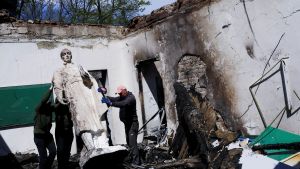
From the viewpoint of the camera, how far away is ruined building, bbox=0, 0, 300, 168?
5.97m

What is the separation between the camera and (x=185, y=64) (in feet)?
25.8

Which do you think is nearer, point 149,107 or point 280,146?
point 280,146

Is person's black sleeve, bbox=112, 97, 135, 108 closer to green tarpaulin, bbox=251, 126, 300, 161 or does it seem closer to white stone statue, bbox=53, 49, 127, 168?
white stone statue, bbox=53, 49, 127, 168

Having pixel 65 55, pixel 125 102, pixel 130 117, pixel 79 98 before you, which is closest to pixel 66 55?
pixel 65 55

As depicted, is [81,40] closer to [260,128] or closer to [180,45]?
[180,45]

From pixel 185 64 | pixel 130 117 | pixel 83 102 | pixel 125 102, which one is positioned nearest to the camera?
pixel 83 102

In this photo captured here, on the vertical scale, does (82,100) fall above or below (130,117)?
Result: above

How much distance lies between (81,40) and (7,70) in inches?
84.9

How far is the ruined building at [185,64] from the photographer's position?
597cm

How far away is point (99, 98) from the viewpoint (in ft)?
17.3

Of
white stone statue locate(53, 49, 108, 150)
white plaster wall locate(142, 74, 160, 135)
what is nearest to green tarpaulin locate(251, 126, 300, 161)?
white stone statue locate(53, 49, 108, 150)

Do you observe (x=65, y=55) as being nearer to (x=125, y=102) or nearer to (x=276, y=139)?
(x=125, y=102)

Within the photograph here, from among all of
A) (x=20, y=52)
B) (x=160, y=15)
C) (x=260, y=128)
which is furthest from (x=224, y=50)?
(x=20, y=52)

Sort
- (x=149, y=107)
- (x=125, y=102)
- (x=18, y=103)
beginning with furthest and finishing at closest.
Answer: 1. (x=149, y=107)
2. (x=18, y=103)
3. (x=125, y=102)
